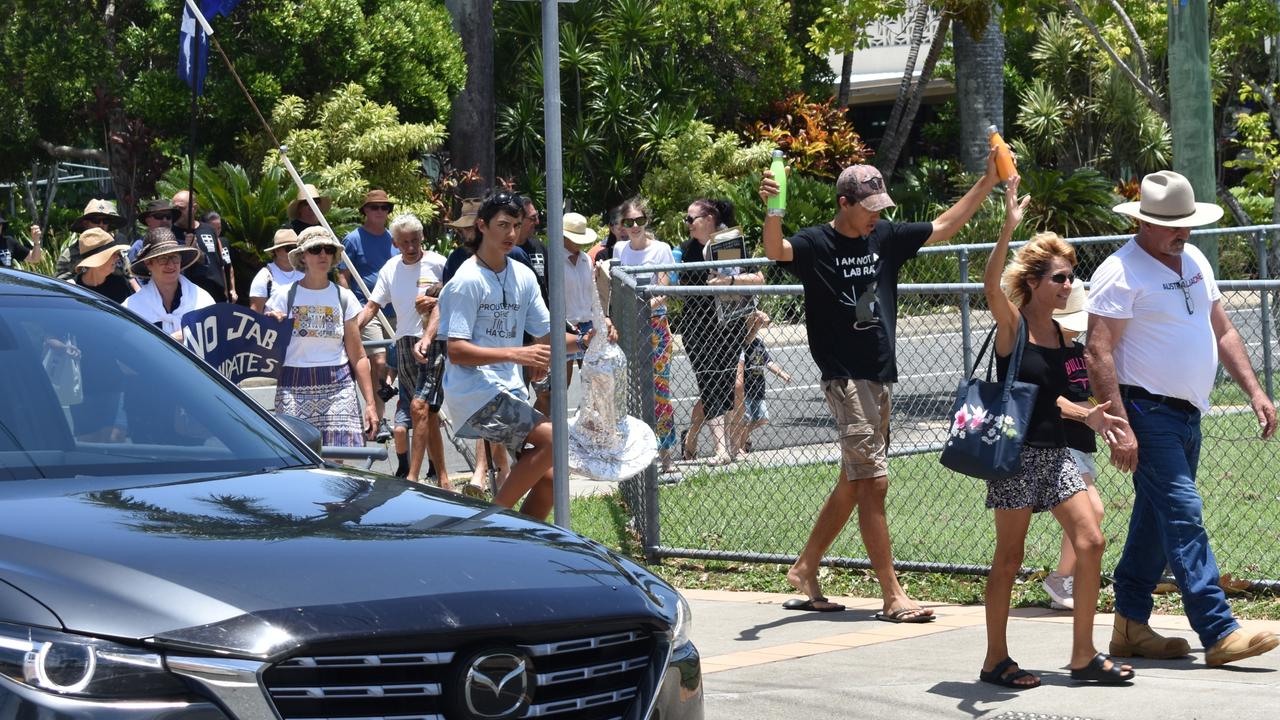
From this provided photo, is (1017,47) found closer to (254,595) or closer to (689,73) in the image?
(689,73)

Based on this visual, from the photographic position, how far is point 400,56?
21016mm

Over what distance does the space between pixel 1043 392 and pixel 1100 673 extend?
1051mm

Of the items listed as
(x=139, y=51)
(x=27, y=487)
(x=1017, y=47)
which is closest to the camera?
(x=27, y=487)

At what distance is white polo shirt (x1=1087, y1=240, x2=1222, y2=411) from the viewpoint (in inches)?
252

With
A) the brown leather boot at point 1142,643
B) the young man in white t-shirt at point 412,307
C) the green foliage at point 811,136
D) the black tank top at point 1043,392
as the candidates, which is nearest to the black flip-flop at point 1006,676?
the brown leather boot at point 1142,643

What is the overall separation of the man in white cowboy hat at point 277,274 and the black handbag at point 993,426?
6558 millimetres

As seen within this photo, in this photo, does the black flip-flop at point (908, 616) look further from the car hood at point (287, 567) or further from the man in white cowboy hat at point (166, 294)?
the man in white cowboy hat at point (166, 294)

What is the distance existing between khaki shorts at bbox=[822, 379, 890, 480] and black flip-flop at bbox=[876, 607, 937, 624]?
2.03 ft

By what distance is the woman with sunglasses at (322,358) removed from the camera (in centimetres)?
962

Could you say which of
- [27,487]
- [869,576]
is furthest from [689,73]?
[27,487]

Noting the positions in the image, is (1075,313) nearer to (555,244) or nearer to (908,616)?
(908,616)

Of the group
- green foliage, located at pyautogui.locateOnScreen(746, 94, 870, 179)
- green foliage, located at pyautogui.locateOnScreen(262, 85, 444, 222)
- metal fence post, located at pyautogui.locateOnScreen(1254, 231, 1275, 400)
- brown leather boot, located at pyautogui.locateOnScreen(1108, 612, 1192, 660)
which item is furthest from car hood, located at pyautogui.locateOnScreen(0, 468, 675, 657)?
green foliage, located at pyautogui.locateOnScreen(746, 94, 870, 179)

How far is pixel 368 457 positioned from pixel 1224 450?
7988mm

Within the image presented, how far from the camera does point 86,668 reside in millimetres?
3184
